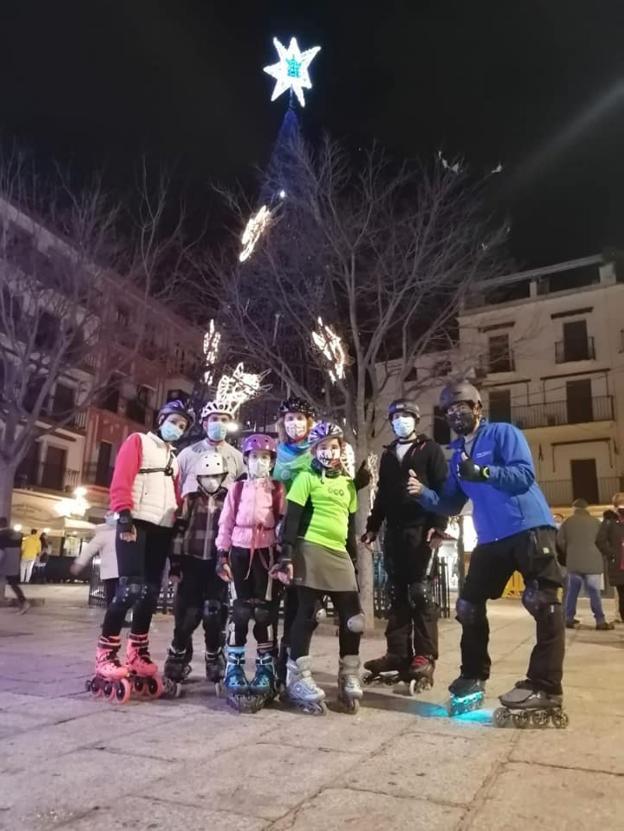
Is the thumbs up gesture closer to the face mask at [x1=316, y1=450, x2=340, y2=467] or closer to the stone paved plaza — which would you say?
the face mask at [x1=316, y1=450, x2=340, y2=467]

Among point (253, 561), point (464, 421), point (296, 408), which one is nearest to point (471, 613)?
point (464, 421)

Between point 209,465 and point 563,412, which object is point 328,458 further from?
point 563,412

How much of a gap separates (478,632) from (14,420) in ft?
43.7

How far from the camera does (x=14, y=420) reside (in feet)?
49.1

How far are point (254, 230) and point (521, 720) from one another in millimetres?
10211

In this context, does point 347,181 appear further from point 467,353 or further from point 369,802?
point 369,802

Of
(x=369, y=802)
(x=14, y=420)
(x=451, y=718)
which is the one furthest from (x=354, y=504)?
(x=14, y=420)

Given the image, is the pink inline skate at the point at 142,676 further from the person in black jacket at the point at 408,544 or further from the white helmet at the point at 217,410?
the white helmet at the point at 217,410

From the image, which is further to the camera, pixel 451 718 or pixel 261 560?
pixel 261 560

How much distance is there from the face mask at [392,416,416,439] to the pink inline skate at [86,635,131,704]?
2.44 metres

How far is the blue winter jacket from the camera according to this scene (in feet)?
12.5

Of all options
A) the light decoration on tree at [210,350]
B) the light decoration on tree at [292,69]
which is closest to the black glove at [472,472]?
the light decoration on tree at [210,350]

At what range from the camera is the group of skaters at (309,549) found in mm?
3850

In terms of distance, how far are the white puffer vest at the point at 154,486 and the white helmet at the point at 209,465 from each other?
179 mm
